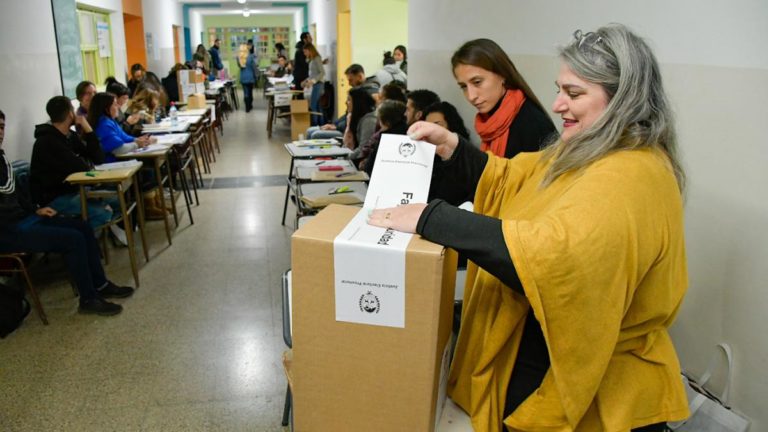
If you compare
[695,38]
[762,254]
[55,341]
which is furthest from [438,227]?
[55,341]

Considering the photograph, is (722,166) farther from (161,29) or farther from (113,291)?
(161,29)

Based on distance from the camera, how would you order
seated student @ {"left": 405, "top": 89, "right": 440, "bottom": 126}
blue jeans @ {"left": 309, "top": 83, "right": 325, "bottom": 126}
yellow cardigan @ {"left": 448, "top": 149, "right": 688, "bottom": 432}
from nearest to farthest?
yellow cardigan @ {"left": 448, "top": 149, "right": 688, "bottom": 432} < seated student @ {"left": 405, "top": 89, "right": 440, "bottom": 126} < blue jeans @ {"left": 309, "top": 83, "right": 325, "bottom": 126}

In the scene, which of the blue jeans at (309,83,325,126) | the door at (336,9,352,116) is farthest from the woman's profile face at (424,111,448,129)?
the door at (336,9,352,116)

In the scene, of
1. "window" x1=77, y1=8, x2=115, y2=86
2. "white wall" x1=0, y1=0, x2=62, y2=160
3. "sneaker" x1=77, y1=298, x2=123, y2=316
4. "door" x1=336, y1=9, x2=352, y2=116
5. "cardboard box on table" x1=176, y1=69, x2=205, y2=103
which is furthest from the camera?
"door" x1=336, y1=9, x2=352, y2=116

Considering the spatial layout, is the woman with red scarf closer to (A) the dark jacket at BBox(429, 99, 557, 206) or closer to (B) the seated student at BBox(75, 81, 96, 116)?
(A) the dark jacket at BBox(429, 99, 557, 206)

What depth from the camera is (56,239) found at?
3.12m

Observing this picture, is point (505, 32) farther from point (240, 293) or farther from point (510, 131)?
point (240, 293)

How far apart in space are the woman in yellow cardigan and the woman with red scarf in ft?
3.19

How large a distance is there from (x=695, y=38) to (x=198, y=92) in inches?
304

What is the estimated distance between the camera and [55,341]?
2.94 m

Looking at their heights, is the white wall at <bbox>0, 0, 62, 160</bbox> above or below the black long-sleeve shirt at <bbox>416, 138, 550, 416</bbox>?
above

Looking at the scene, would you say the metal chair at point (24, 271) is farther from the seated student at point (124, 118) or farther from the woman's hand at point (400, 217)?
the woman's hand at point (400, 217)

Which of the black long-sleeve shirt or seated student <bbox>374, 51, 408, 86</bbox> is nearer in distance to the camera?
the black long-sleeve shirt

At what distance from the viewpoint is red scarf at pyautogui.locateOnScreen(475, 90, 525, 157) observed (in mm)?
2096
